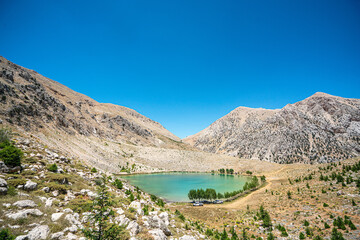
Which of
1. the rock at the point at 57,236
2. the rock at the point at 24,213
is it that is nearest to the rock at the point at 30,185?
the rock at the point at 24,213

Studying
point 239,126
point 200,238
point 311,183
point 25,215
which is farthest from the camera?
point 239,126

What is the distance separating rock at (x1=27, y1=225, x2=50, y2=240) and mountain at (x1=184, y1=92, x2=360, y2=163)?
464 ft

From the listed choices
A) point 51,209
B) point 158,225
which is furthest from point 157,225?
point 51,209

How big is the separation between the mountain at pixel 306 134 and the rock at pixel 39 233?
141 m

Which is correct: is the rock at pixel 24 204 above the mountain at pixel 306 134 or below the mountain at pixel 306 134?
below

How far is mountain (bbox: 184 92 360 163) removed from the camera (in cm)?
11250

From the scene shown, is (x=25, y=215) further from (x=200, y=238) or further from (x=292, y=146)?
(x=292, y=146)

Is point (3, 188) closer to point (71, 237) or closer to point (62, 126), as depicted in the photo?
point (71, 237)

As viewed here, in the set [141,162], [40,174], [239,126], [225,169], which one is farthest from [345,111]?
[40,174]

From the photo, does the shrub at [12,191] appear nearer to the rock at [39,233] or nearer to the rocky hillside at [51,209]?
the rocky hillside at [51,209]

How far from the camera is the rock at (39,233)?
5.20m

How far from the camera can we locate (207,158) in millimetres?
99875

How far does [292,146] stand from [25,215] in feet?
502

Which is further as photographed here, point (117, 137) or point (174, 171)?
point (117, 137)
